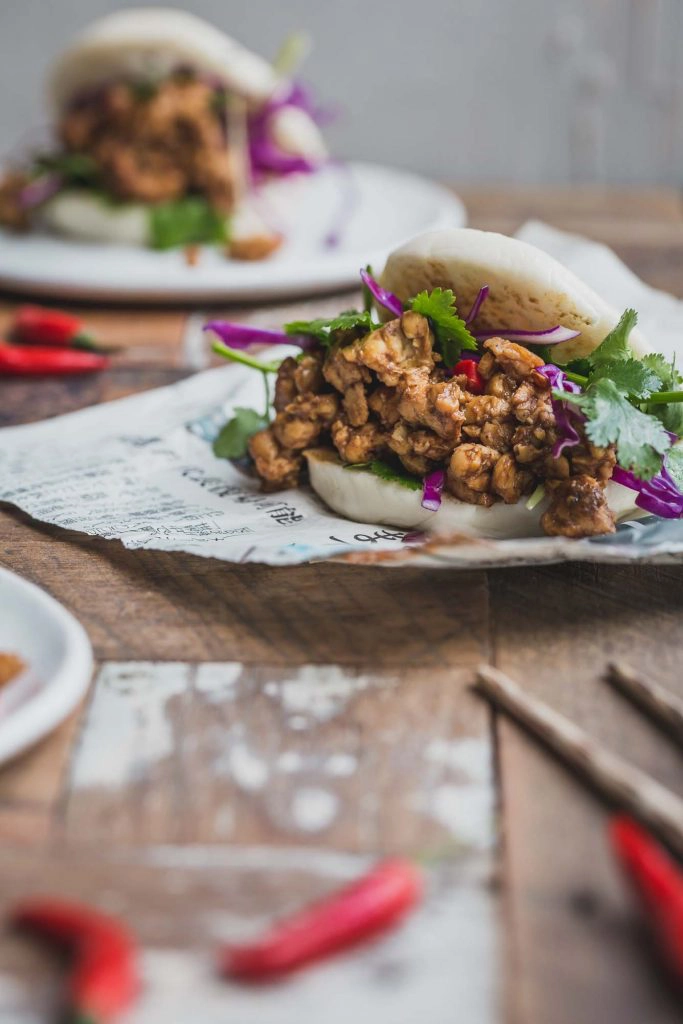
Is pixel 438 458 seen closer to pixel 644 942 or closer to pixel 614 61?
pixel 644 942

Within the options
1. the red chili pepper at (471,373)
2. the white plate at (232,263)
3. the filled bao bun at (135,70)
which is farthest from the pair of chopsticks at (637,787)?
the filled bao bun at (135,70)

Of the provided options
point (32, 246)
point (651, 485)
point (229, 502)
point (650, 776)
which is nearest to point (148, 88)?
point (32, 246)

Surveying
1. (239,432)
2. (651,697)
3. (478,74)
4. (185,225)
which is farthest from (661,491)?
(478,74)

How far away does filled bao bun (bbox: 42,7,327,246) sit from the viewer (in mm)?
4102

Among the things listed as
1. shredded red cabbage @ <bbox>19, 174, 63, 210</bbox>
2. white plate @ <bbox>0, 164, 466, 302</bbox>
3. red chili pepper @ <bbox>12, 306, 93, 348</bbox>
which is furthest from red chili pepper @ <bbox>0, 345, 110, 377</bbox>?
shredded red cabbage @ <bbox>19, 174, 63, 210</bbox>

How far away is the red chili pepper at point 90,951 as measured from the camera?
1189 millimetres

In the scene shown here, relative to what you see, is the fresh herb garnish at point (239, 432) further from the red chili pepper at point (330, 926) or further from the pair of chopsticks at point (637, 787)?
the red chili pepper at point (330, 926)

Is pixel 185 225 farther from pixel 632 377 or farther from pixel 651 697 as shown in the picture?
pixel 651 697

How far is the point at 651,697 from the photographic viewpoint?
1705 millimetres

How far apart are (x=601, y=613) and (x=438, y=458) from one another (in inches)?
15.8

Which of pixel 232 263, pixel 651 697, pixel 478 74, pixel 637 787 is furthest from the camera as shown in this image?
pixel 478 74

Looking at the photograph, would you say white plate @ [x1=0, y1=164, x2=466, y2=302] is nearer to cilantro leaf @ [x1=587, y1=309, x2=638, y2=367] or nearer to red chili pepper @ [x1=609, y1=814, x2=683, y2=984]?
cilantro leaf @ [x1=587, y1=309, x2=638, y2=367]

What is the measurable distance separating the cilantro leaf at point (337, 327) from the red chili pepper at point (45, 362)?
1.09 m

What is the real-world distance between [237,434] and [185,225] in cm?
182
